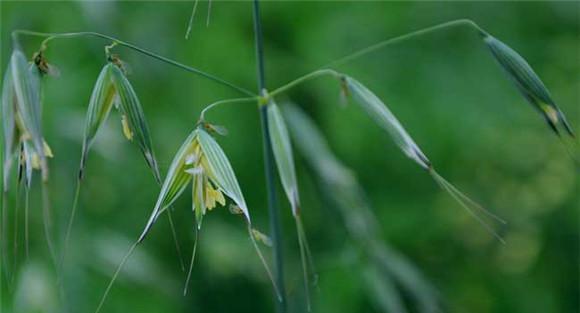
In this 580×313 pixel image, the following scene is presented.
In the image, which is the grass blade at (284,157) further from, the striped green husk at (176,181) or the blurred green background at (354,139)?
the blurred green background at (354,139)

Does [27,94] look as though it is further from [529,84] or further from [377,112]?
[529,84]

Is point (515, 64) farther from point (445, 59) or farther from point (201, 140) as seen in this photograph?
point (445, 59)

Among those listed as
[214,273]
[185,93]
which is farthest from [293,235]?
[185,93]

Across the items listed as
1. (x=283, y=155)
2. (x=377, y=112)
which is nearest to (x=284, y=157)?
(x=283, y=155)

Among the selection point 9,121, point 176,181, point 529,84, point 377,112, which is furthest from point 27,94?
→ point 529,84

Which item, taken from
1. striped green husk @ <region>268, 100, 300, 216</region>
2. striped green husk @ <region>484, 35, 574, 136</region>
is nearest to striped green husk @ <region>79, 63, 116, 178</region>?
striped green husk @ <region>268, 100, 300, 216</region>

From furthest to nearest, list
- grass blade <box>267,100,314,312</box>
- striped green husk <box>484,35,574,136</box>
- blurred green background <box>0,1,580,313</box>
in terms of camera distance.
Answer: blurred green background <box>0,1,580,313</box>, striped green husk <box>484,35,574,136</box>, grass blade <box>267,100,314,312</box>

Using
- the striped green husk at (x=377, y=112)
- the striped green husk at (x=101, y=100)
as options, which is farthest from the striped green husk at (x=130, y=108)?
the striped green husk at (x=377, y=112)

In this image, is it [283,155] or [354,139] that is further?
[354,139]

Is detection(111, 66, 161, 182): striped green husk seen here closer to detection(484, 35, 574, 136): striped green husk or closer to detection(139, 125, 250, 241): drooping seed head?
detection(139, 125, 250, 241): drooping seed head

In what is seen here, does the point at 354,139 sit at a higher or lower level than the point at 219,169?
lower
